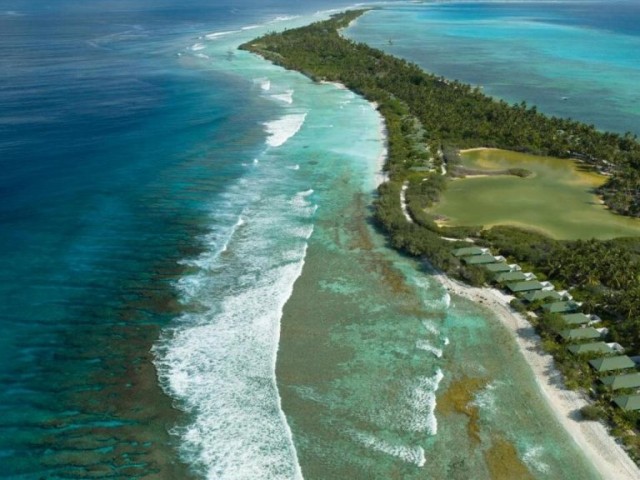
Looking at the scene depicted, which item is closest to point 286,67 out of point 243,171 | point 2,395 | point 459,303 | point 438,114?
point 438,114

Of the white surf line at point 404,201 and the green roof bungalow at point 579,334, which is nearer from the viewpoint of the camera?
the green roof bungalow at point 579,334

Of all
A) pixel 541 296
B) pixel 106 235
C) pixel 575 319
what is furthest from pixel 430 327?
pixel 106 235

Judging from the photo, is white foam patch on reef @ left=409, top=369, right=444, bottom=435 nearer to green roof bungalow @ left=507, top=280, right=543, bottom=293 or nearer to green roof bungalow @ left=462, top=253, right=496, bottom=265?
green roof bungalow @ left=507, top=280, right=543, bottom=293

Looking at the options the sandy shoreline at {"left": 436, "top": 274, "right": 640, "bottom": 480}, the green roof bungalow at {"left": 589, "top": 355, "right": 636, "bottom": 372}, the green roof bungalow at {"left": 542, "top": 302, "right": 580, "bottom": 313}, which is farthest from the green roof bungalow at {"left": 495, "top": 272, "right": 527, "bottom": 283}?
the green roof bungalow at {"left": 589, "top": 355, "right": 636, "bottom": 372}

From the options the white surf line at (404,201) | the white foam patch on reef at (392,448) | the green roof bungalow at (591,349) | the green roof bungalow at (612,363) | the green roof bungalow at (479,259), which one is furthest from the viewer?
the white surf line at (404,201)

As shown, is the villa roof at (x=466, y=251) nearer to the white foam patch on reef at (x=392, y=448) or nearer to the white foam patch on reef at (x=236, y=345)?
the white foam patch on reef at (x=236, y=345)

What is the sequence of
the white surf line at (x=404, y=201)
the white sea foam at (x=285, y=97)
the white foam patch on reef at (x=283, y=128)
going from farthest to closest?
the white sea foam at (x=285, y=97), the white foam patch on reef at (x=283, y=128), the white surf line at (x=404, y=201)

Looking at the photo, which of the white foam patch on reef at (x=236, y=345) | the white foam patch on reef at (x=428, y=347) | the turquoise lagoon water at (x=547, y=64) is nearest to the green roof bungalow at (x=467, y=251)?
the white foam patch on reef at (x=428, y=347)
